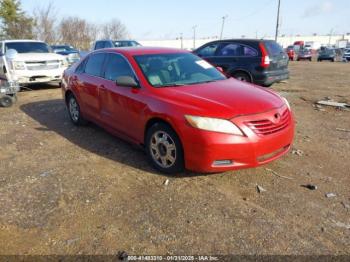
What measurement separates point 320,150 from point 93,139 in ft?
12.7

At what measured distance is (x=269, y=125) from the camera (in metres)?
3.77

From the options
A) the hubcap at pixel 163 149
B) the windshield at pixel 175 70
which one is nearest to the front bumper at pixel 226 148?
the hubcap at pixel 163 149

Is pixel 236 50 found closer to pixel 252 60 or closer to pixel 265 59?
pixel 252 60

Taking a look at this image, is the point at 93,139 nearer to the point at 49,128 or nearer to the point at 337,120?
the point at 49,128

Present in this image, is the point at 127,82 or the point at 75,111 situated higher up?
the point at 127,82

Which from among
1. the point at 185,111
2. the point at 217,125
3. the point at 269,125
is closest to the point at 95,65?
the point at 185,111

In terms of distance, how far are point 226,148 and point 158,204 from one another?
988 mm

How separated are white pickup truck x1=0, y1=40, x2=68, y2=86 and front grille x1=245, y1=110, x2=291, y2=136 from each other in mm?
9051

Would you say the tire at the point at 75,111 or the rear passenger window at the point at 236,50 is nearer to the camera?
Result: the tire at the point at 75,111

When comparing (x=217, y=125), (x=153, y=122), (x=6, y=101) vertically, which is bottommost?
(x=6, y=101)

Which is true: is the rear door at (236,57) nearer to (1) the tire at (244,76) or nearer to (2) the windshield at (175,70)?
(1) the tire at (244,76)

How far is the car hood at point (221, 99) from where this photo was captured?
3.69 m

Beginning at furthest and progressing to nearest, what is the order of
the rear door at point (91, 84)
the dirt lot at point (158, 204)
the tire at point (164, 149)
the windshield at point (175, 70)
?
the rear door at point (91, 84)
the windshield at point (175, 70)
the tire at point (164, 149)
the dirt lot at point (158, 204)

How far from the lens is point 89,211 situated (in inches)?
133
